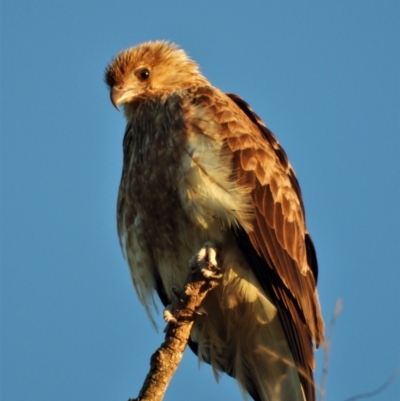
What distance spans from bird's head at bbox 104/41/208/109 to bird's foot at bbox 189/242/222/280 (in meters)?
1.97

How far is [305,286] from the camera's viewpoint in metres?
6.68

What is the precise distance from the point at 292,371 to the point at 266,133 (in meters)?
1.89

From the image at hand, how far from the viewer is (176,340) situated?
572 centimetres

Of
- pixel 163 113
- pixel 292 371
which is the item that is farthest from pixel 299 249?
pixel 163 113

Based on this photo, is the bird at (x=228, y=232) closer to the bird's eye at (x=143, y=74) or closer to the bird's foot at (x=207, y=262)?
the bird's foot at (x=207, y=262)

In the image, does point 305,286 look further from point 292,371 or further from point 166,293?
point 166,293

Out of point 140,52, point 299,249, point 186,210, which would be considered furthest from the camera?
point 140,52

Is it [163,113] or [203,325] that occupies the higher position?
[163,113]

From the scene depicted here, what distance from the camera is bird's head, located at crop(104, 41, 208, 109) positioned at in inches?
308

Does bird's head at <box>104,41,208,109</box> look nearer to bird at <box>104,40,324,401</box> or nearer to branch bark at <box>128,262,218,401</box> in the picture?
bird at <box>104,40,324,401</box>

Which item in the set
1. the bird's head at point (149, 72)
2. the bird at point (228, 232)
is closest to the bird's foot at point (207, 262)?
the bird at point (228, 232)

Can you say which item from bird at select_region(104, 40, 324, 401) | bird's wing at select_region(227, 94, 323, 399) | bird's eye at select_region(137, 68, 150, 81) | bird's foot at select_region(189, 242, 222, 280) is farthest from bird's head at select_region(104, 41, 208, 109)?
bird's foot at select_region(189, 242, 222, 280)

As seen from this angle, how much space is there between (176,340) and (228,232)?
0.99 m

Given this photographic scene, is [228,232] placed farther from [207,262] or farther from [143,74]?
[143,74]
